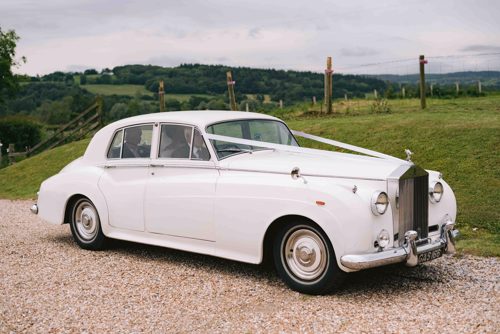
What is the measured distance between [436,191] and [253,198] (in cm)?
196

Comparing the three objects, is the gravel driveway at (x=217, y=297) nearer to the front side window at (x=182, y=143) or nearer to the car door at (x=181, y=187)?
the car door at (x=181, y=187)

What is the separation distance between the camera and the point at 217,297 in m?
5.97

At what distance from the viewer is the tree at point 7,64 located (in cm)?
4738

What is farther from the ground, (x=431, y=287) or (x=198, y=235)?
(x=198, y=235)

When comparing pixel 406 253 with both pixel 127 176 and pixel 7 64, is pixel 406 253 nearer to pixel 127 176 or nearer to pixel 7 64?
pixel 127 176

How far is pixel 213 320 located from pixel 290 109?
16.1m

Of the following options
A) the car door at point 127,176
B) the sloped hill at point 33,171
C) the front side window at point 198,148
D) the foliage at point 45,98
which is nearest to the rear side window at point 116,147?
the car door at point 127,176

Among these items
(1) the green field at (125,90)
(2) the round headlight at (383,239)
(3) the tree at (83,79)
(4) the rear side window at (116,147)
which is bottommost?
(2) the round headlight at (383,239)

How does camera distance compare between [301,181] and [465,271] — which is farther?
[465,271]

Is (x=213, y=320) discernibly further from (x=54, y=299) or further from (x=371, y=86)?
(x=371, y=86)

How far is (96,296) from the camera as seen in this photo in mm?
6094

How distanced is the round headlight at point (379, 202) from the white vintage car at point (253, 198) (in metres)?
0.01

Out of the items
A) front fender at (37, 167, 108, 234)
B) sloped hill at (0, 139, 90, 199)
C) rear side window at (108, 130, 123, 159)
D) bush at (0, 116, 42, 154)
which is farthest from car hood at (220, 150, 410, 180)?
bush at (0, 116, 42, 154)

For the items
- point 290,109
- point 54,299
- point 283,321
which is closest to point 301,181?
point 283,321
